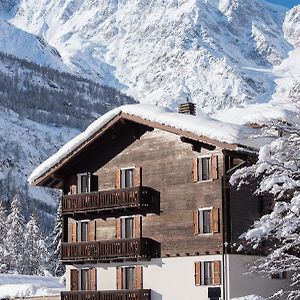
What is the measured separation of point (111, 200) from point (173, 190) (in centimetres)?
310

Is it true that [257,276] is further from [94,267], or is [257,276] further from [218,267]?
[94,267]

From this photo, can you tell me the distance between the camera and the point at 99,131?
40.8 m

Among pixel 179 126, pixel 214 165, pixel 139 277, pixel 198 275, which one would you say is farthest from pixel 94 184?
pixel 198 275

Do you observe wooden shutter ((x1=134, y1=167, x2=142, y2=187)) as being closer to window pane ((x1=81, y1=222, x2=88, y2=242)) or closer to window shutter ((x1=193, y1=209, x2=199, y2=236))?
window shutter ((x1=193, y1=209, x2=199, y2=236))

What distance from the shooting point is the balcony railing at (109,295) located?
39.0 meters

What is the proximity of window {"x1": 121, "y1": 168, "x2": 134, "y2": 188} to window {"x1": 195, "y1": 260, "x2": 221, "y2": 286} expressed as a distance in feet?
18.4

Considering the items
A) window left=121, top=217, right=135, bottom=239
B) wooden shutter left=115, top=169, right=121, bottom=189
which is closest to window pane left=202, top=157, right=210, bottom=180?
window left=121, top=217, right=135, bottom=239

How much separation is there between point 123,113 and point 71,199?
5.32 meters

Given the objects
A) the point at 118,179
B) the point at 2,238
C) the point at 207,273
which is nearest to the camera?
the point at 207,273

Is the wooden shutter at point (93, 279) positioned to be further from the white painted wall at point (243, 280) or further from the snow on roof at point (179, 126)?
the white painted wall at point (243, 280)

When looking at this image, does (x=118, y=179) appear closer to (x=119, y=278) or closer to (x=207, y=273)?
(x=119, y=278)

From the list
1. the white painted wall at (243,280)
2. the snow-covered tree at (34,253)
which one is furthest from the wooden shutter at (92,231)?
the snow-covered tree at (34,253)

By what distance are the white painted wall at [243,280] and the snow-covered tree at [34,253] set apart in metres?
62.5

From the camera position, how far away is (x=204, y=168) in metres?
38.4
